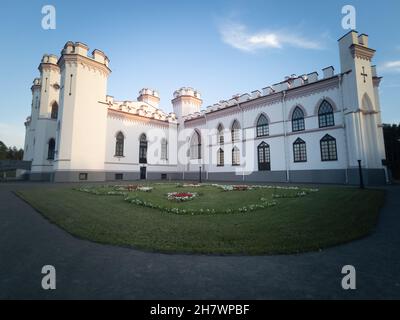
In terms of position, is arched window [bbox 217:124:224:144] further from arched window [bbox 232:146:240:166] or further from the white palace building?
arched window [bbox 232:146:240:166]

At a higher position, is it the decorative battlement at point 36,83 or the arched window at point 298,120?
the decorative battlement at point 36,83

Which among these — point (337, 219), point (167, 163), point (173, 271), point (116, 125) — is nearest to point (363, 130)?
point (337, 219)

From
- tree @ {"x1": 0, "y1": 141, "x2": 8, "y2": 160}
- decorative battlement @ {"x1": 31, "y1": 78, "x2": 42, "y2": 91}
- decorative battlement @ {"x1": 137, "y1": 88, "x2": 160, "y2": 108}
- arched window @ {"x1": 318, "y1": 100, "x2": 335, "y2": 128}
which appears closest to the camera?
arched window @ {"x1": 318, "y1": 100, "x2": 335, "y2": 128}

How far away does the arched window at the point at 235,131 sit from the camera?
28777 mm

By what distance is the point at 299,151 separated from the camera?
2241 centimetres

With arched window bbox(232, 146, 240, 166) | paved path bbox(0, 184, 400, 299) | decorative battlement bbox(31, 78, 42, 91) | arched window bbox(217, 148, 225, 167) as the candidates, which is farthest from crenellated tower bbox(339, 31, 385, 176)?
decorative battlement bbox(31, 78, 42, 91)

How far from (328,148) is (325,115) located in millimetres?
3551

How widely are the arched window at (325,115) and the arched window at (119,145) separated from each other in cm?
2629

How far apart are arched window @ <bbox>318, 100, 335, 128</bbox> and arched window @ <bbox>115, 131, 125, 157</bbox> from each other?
86.2 ft

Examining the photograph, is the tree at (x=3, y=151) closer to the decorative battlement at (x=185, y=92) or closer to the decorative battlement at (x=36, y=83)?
the decorative battlement at (x=36, y=83)

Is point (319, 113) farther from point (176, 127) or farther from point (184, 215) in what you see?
point (176, 127)

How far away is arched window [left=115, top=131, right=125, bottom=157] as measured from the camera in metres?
29.4

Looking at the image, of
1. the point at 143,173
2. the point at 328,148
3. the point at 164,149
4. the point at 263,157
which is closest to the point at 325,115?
the point at 328,148

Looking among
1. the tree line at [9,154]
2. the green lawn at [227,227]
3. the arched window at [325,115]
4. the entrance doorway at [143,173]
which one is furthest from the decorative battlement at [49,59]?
the tree line at [9,154]
